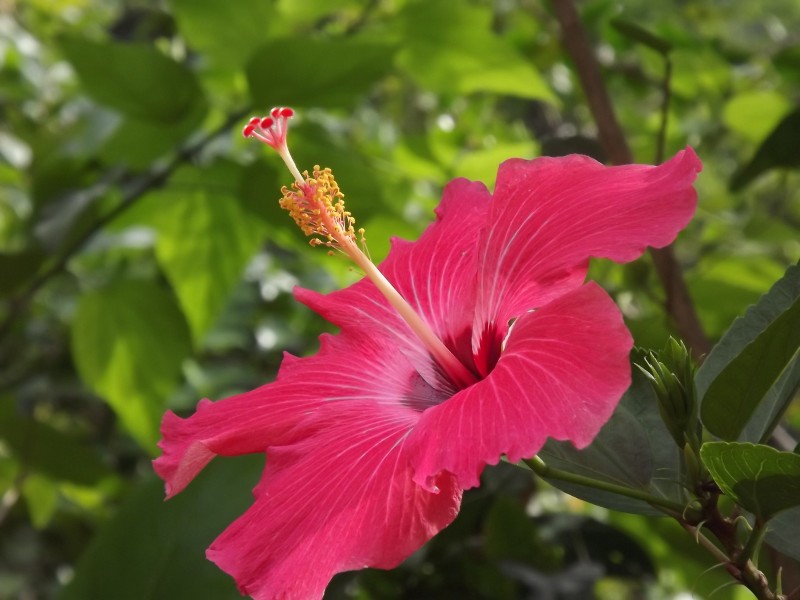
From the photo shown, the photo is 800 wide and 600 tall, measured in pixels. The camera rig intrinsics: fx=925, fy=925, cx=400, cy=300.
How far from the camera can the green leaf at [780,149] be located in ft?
3.06

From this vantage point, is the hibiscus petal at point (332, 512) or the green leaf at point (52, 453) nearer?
the hibiscus petal at point (332, 512)

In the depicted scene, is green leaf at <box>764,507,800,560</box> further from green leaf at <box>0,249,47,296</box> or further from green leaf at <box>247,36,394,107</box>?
green leaf at <box>0,249,47,296</box>

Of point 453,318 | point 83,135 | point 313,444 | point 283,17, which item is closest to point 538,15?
point 283,17

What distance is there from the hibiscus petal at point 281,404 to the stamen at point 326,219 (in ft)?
0.12

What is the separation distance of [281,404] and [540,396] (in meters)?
0.19

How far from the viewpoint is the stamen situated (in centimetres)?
60

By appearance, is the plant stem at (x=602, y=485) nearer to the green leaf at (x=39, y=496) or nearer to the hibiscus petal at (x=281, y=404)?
the hibiscus petal at (x=281, y=404)

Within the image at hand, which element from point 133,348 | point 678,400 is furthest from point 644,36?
point 133,348

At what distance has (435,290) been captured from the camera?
0.67m

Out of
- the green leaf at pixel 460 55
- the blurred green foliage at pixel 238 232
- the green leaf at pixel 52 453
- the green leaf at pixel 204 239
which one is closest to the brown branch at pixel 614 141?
the blurred green foliage at pixel 238 232

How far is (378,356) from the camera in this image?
649 mm

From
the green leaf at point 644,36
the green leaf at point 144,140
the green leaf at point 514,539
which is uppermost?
the green leaf at point 644,36

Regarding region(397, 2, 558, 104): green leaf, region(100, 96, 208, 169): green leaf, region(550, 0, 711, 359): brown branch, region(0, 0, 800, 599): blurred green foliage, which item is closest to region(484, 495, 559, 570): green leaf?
region(0, 0, 800, 599): blurred green foliage

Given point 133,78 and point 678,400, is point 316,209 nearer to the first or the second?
point 678,400
